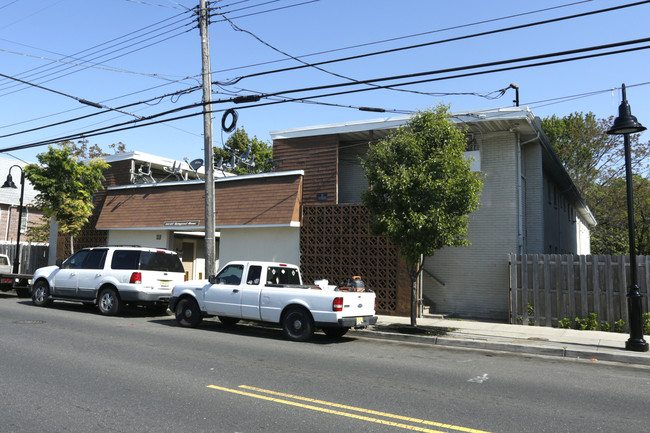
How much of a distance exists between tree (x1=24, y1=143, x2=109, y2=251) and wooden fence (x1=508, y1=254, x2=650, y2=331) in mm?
17071

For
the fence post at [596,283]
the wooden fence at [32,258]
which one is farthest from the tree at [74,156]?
the fence post at [596,283]

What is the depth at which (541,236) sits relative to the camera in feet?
55.5

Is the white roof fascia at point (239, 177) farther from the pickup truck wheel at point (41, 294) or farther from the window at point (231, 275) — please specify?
the pickup truck wheel at point (41, 294)

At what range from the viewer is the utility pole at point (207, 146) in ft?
49.1

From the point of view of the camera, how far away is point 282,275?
11.8 metres

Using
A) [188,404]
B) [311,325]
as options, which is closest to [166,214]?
[311,325]

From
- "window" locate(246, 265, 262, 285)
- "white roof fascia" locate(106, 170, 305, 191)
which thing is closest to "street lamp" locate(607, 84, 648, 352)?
"window" locate(246, 265, 262, 285)

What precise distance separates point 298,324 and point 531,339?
5417mm

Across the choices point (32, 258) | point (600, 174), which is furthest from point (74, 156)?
point (600, 174)

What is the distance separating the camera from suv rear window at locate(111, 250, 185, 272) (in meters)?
14.1

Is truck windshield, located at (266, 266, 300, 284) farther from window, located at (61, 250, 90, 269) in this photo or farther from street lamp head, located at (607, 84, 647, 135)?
street lamp head, located at (607, 84, 647, 135)

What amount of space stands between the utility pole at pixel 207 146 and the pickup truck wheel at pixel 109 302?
8.65 ft

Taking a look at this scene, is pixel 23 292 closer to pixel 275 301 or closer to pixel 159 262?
pixel 159 262

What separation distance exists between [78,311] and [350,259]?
8676mm
